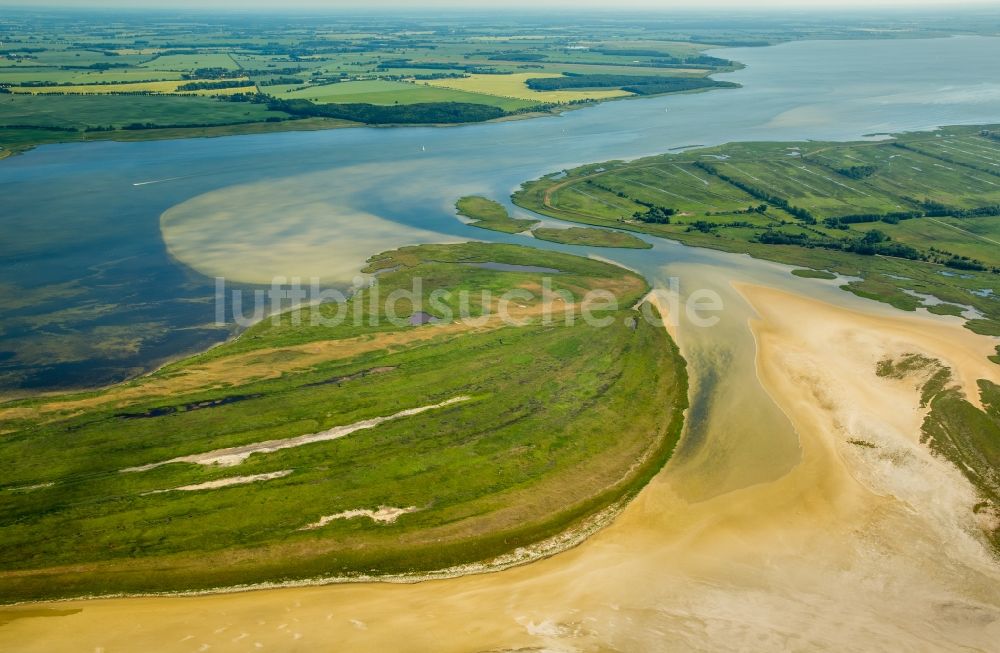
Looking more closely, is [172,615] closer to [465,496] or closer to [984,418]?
[465,496]

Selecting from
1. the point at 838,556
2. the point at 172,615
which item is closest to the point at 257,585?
the point at 172,615

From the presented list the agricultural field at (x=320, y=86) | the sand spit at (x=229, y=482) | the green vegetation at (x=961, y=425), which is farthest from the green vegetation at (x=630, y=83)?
the sand spit at (x=229, y=482)

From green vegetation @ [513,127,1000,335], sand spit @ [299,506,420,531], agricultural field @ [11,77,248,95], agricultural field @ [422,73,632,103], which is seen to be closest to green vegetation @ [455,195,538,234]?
green vegetation @ [513,127,1000,335]

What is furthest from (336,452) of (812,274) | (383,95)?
(383,95)

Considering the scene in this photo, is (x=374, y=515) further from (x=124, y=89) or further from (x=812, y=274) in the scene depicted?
(x=124, y=89)

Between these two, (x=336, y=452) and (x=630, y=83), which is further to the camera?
(x=630, y=83)

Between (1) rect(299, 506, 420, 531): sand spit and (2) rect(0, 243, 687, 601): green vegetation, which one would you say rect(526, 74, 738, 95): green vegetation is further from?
(1) rect(299, 506, 420, 531): sand spit
